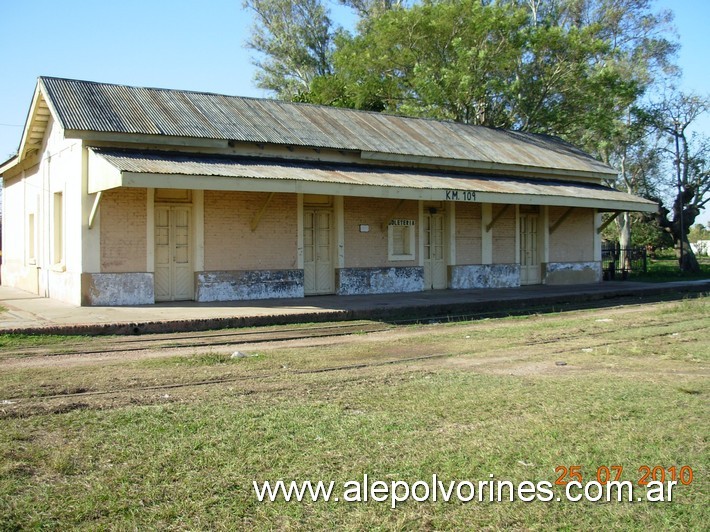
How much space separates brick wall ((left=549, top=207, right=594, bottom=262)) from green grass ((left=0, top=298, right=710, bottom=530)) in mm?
14049

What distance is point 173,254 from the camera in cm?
1530

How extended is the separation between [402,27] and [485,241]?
1295 centimetres

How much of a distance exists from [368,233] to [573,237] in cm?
874

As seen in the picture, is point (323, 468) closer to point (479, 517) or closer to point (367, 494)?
point (367, 494)

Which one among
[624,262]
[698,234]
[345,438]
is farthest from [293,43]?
[698,234]

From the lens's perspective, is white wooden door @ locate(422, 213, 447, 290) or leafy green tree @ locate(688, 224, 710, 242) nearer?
white wooden door @ locate(422, 213, 447, 290)

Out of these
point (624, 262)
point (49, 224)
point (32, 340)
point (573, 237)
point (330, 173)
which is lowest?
point (32, 340)

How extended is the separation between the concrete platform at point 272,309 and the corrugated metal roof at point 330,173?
2588 millimetres

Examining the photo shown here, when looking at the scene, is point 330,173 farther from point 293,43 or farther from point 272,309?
point 293,43

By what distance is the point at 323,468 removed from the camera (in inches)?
181

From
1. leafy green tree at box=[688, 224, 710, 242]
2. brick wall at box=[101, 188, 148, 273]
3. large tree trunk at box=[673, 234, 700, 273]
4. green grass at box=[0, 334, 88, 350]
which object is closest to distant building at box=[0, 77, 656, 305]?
brick wall at box=[101, 188, 148, 273]

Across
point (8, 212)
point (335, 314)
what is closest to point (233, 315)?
point (335, 314)

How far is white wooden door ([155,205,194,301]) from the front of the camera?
15.2 m

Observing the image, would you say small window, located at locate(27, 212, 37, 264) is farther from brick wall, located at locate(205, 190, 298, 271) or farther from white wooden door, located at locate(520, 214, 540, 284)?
white wooden door, located at locate(520, 214, 540, 284)
